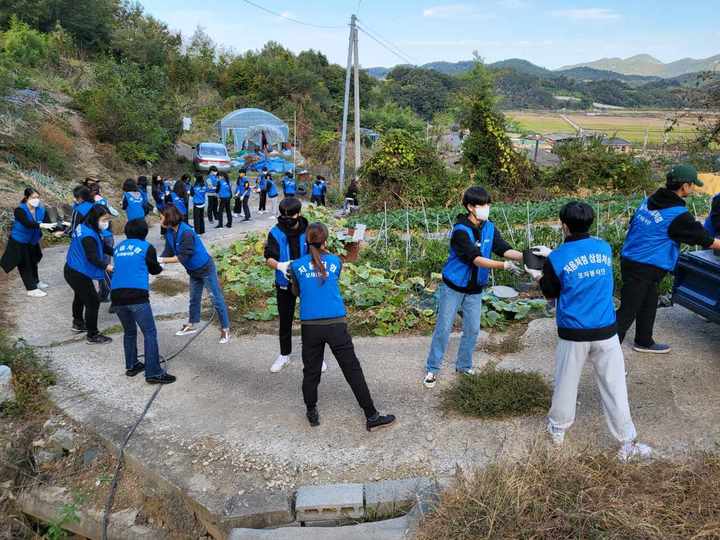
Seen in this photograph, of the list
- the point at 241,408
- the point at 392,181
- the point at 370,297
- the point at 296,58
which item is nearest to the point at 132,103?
the point at 392,181

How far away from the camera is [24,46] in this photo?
25047 mm

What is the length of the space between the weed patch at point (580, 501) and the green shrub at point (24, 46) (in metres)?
27.2

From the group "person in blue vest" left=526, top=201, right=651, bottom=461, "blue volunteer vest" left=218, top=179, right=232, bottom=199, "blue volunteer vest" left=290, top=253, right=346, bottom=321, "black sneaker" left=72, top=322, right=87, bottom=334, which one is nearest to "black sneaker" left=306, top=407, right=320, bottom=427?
"blue volunteer vest" left=290, top=253, right=346, bottom=321

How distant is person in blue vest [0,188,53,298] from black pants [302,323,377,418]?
487 cm

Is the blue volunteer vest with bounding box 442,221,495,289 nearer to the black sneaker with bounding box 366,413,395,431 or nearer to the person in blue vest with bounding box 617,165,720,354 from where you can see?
the black sneaker with bounding box 366,413,395,431

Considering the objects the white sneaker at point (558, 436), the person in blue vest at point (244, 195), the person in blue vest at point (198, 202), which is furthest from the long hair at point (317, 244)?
the person in blue vest at point (244, 195)

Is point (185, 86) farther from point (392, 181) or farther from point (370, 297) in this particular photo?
point (370, 297)

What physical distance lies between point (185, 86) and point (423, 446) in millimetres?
37553

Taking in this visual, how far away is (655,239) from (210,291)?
14.9 feet

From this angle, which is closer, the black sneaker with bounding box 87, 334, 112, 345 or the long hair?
the long hair

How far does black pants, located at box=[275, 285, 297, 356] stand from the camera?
5070 mm

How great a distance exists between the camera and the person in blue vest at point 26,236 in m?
7.11

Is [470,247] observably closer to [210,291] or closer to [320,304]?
[320,304]

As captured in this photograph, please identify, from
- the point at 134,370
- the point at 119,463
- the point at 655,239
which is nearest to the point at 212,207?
the point at 134,370
